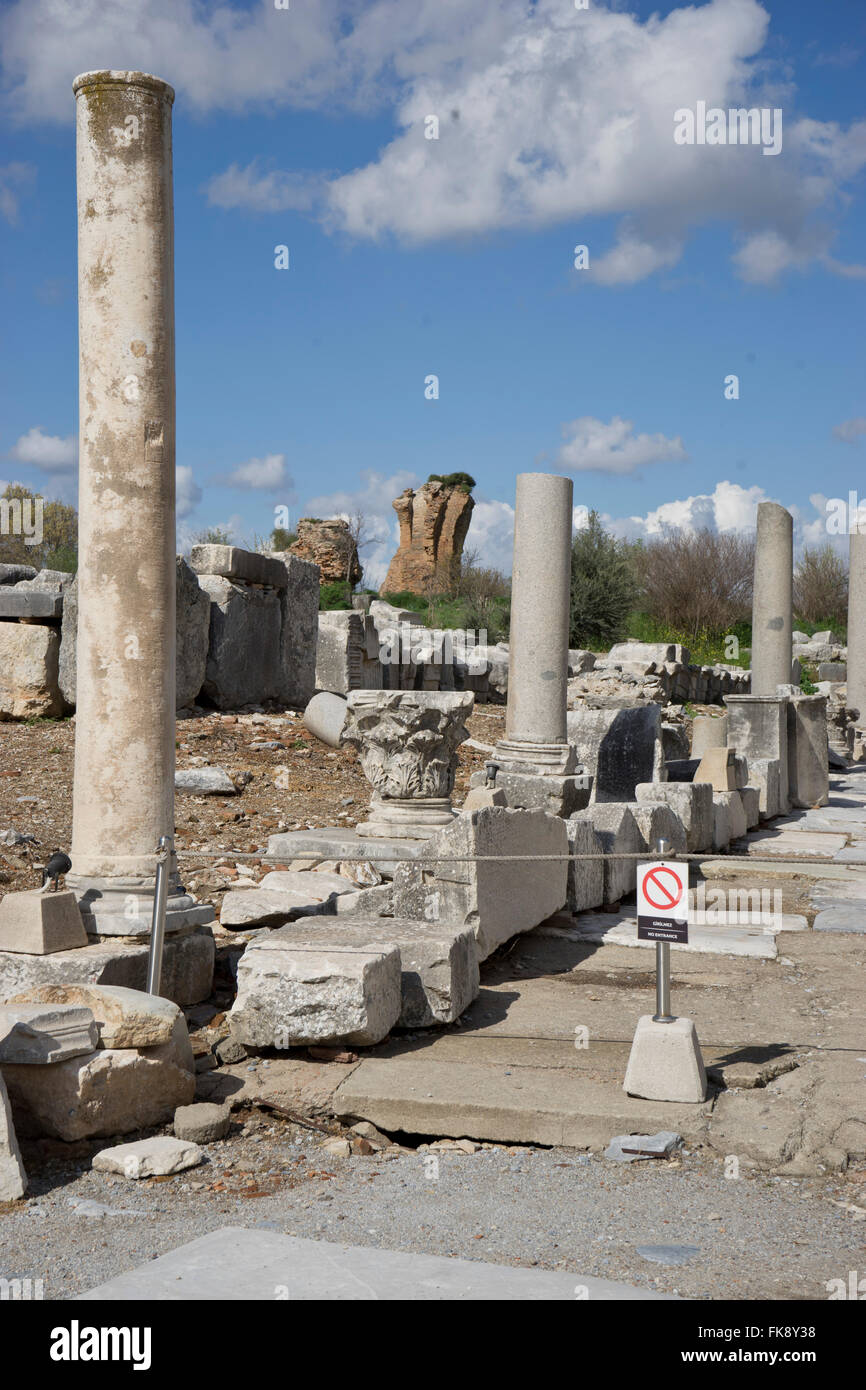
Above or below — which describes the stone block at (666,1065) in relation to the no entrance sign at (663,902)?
below

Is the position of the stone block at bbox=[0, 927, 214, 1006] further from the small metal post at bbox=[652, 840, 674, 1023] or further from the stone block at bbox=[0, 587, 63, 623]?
the stone block at bbox=[0, 587, 63, 623]

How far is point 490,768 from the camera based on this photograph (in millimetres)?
10344

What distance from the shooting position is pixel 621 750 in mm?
11266

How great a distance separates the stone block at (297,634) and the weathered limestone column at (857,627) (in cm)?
1204

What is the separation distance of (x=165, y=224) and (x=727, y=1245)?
487cm

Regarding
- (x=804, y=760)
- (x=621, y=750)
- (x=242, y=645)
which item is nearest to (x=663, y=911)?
(x=621, y=750)

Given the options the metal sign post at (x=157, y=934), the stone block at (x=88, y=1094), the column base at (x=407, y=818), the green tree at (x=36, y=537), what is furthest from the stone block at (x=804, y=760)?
the green tree at (x=36, y=537)

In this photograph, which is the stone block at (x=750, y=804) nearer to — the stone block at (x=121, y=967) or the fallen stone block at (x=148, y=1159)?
the stone block at (x=121, y=967)

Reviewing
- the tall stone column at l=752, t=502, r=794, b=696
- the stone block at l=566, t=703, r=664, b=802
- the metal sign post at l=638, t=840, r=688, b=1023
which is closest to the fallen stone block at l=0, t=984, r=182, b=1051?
the metal sign post at l=638, t=840, r=688, b=1023

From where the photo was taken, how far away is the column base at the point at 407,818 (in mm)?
7441

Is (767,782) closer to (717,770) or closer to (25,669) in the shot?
(717,770)

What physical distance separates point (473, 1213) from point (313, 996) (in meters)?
1.45
